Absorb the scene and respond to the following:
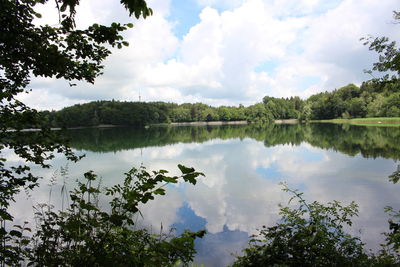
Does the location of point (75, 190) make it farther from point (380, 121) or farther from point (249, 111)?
point (249, 111)

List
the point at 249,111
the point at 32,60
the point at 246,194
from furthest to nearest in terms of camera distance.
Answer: the point at 249,111 < the point at 246,194 < the point at 32,60

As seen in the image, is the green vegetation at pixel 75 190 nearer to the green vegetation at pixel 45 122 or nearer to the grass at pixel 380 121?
the green vegetation at pixel 45 122

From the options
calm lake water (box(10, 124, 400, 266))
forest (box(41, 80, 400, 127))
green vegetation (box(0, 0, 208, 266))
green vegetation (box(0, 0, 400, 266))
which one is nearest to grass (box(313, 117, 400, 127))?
forest (box(41, 80, 400, 127))

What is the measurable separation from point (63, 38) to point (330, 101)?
132 meters

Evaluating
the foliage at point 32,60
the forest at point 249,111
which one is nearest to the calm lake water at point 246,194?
the foliage at point 32,60

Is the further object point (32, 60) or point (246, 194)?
point (246, 194)

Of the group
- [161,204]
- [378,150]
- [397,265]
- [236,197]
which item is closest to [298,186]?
[236,197]

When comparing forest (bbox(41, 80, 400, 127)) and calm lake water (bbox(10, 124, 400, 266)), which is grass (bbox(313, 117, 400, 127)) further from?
calm lake water (bbox(10, 124, 400, 266))

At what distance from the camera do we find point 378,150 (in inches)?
1094

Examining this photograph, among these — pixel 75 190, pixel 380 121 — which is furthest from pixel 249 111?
pixel 75 190

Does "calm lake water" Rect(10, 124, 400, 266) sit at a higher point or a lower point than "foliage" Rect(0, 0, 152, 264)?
lower

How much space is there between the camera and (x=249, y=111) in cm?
16325

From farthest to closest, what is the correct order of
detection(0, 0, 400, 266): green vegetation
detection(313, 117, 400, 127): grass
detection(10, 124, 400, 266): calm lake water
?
detection(313, 117, 400, 127): grass → detection(10, 124, 400, 266): calm lake water → detection(0, 0, 400, 266): green vegetation

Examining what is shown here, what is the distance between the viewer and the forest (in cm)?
10556
